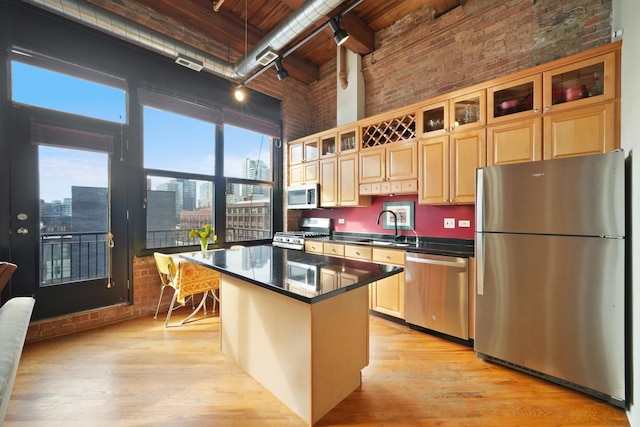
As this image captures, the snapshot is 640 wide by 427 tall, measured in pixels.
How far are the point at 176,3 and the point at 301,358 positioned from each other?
13.5ft

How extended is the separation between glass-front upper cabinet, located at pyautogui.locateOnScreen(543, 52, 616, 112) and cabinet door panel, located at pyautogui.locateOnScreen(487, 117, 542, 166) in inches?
7.3

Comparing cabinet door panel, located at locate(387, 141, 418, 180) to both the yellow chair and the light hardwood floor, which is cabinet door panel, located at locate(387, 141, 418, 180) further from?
the yellow chair

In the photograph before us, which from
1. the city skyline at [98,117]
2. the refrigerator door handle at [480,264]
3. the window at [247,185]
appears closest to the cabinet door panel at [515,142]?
the refrigerator door handle at [480,264]

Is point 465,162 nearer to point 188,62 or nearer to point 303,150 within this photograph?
point 303,150

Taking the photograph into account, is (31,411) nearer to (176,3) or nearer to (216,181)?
(216,181)

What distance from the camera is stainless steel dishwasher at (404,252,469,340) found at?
2.59 meters

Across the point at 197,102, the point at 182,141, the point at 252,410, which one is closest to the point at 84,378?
the point at 252,410

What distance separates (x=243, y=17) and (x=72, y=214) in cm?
331

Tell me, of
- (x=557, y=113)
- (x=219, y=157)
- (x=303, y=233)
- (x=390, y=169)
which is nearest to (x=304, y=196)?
(x=303, y=233)

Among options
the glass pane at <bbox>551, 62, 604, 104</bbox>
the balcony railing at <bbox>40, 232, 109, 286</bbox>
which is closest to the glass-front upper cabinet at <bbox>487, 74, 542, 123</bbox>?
the glass pane at <bbox>551, 62, 604, 104</bbox>

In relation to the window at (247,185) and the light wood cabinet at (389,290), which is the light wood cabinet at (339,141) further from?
the light wood cabinet at (389,290)

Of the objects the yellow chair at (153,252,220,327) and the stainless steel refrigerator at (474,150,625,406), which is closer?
the stainless steel refrigerator at (474,150,625,406)

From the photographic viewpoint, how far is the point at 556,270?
197 cm

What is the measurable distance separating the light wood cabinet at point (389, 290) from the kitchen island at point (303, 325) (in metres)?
1.20
